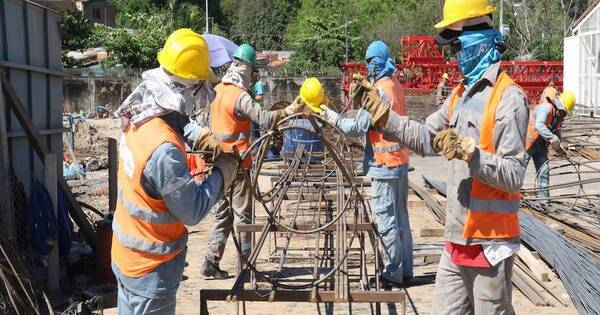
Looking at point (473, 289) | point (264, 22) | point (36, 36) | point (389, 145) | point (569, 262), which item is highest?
point (264, 22)

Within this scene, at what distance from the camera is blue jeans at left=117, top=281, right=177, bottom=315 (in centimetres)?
352

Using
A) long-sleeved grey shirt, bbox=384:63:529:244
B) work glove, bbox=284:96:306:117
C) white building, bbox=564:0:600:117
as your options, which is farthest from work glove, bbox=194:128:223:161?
white building, bbox=564:0:600:117

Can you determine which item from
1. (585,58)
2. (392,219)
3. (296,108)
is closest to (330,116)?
(296,108)

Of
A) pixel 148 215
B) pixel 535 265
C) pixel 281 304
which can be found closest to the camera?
pixel 148 215

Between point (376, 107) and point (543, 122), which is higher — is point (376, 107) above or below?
above

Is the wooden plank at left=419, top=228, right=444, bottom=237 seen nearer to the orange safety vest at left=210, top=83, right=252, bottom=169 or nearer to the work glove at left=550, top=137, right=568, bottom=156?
the work glove at left=550, top=137, right=568, bottom=156

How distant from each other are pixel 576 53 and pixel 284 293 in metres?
22.8

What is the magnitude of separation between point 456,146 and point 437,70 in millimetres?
25214

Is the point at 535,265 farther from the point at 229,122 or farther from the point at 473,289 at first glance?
the point at 473,289

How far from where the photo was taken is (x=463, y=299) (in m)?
3.83

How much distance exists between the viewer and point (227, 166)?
364cm

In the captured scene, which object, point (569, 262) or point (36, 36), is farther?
point (36, 36)

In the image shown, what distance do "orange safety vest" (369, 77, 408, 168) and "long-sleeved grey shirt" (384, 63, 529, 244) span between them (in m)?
2.27

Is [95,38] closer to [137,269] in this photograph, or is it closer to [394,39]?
[394,39]
